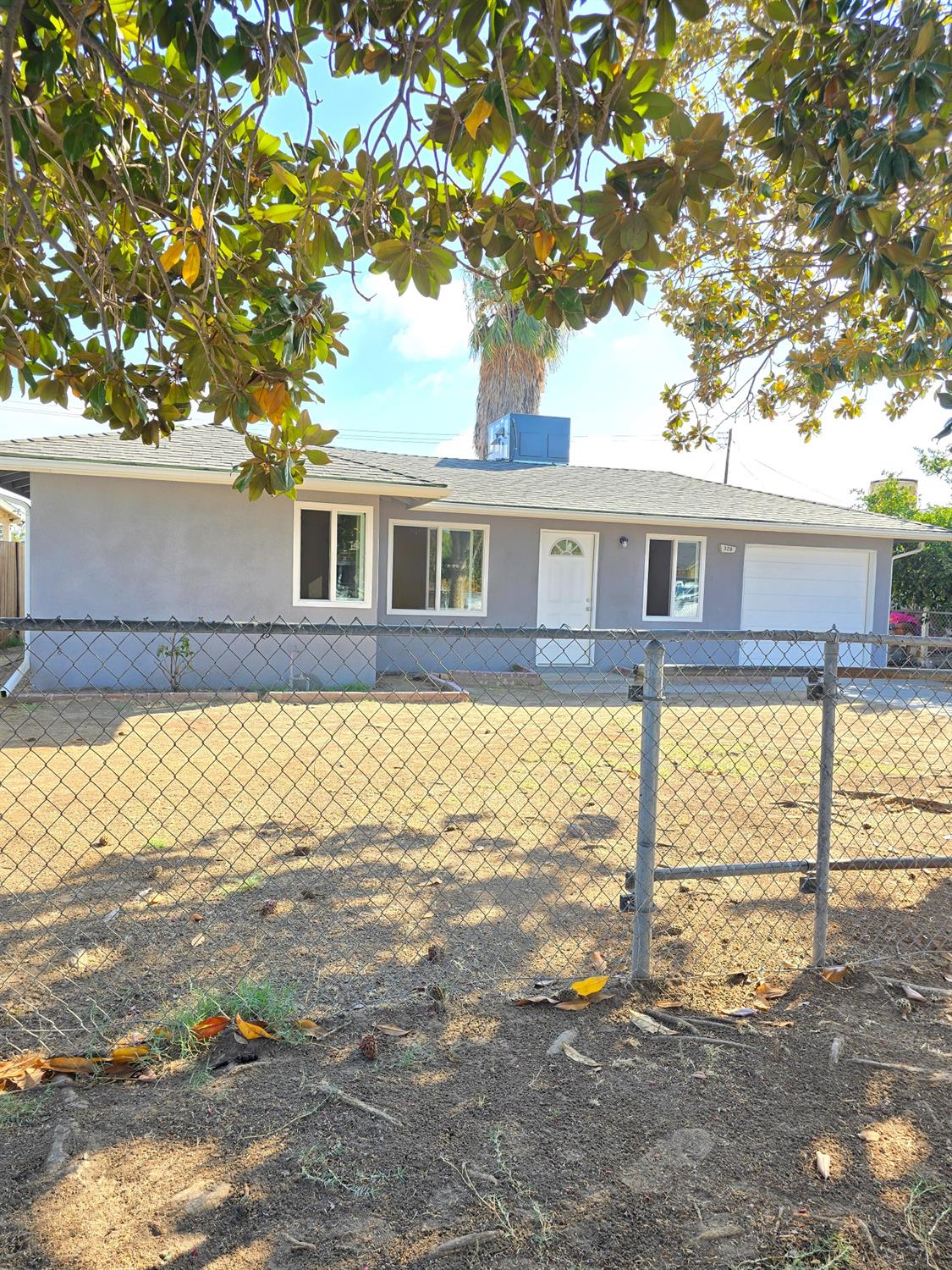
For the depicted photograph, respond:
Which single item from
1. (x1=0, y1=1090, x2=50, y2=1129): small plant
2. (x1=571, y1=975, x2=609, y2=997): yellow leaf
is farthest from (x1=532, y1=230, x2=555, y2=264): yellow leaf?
(x1=0, y1=1090, x2=50, y2=1129): small plant

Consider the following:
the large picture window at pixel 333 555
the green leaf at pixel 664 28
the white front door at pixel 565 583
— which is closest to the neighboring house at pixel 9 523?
the large picture window at pixel 333 555

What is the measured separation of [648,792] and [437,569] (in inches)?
488

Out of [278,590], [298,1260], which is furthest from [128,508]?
[298,1260]

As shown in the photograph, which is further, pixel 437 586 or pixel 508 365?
pixel 508 365

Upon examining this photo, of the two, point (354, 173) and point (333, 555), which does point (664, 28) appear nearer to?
point (354, 173)

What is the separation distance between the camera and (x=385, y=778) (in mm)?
7105

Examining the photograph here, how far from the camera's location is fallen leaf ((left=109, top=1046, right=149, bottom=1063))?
280cm

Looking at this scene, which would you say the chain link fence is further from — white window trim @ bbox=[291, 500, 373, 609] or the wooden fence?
the wooden fence

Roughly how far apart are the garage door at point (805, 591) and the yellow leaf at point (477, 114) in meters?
15.2

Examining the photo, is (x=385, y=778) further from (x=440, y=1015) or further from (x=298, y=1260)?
(x=298, y=1260)

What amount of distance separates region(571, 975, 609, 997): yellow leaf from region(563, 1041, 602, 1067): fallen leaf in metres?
0.32

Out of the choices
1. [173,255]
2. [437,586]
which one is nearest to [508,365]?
[437,586]

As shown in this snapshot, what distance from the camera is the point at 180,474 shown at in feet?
37.6

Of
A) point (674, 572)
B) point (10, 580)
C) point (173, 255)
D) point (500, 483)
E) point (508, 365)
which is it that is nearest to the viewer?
point (173, 255)
